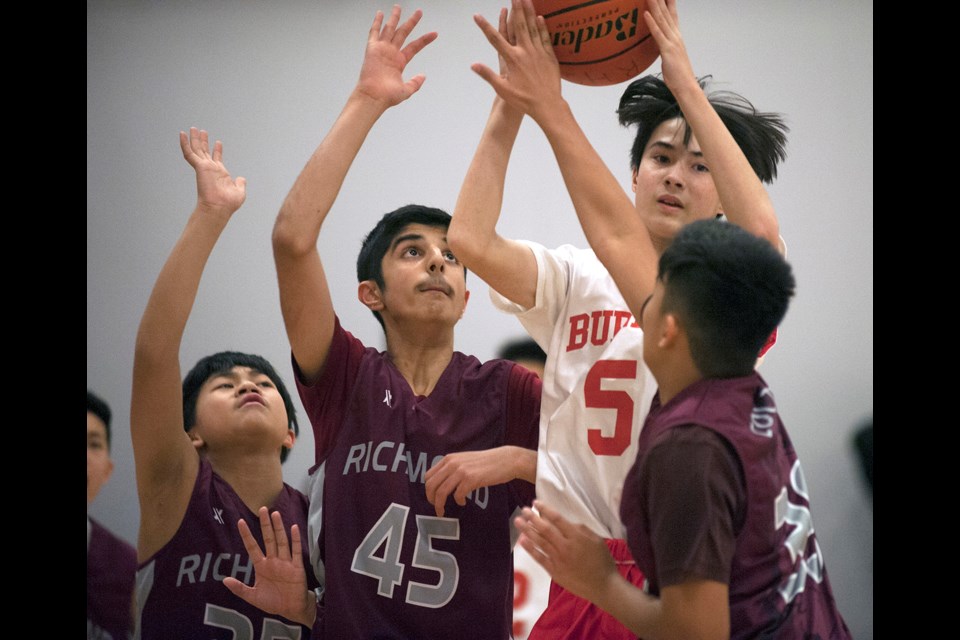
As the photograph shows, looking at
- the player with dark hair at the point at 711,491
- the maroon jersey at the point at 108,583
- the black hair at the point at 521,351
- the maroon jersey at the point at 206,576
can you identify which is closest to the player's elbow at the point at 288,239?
the maroon jersey at the point at 206,576

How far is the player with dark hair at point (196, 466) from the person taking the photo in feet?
8.50

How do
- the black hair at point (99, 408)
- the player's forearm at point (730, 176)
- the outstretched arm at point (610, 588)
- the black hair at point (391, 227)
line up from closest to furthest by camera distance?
the outstretched arm at point (610, 588) → the player's forearm at point (730, 176) → the black hair at point (391, 227) → the black hair at point (99, 408)

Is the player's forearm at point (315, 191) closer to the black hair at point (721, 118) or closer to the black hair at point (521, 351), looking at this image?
the black hair at point (721, 118)

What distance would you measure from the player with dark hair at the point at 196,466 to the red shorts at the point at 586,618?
651 millimetres

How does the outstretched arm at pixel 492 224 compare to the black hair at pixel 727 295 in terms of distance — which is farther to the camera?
the outstretched arm at pixel 492 224

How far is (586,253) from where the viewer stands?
238 centimetres

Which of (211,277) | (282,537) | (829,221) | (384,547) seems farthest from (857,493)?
(211,277)

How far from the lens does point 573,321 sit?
2281mm

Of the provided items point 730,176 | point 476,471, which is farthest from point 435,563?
point 730,176

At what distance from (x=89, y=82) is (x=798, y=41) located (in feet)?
6.80

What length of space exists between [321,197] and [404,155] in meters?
0.77

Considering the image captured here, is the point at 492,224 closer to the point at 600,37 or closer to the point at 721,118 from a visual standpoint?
the point at 600,37
